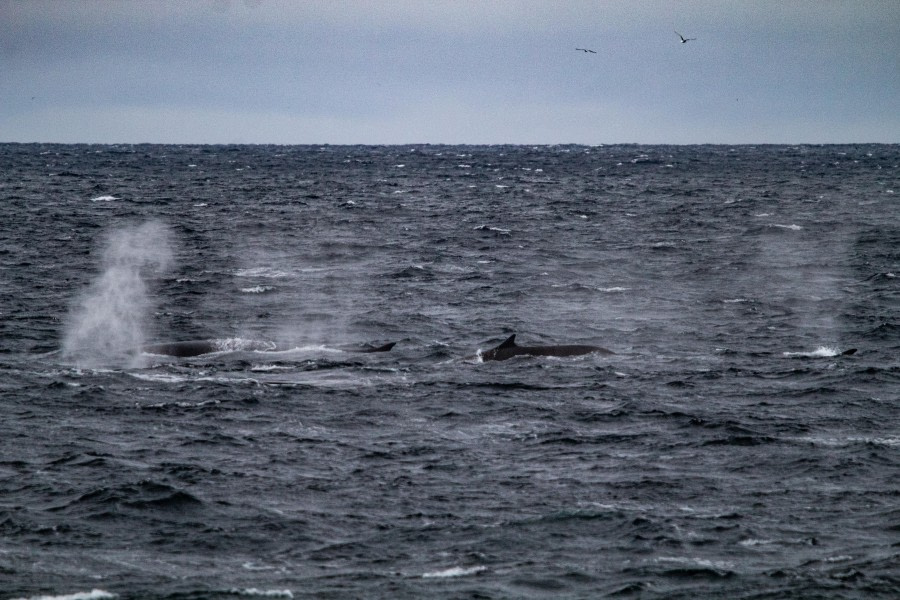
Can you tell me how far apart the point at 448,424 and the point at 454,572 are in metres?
10.5

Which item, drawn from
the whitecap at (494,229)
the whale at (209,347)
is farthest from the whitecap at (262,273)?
the whitecap at (494,229)

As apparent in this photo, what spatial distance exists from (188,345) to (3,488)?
15698 millimetres

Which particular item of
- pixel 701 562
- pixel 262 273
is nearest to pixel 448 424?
pixel 701 562

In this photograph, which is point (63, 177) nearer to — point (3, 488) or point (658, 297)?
point (658, 297)

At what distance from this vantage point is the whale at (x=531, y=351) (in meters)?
38.6

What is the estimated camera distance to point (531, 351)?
39.2 meters

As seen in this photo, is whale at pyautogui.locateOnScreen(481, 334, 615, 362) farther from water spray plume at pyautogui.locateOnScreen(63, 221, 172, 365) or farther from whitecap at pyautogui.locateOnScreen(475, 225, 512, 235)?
whitecap at pyautogui.locateOnScreen(475, 225, 512, 235)

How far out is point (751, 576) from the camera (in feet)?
64.6

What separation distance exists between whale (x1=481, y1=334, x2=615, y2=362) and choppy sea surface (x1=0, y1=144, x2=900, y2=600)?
63 cm

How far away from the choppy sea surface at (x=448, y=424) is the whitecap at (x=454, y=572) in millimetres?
69

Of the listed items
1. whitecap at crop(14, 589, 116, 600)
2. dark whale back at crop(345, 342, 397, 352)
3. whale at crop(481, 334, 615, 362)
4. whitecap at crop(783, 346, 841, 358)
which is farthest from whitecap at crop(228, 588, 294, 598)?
whitecap at crop(783, 346, 841, 358)

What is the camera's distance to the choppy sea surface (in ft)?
66.8

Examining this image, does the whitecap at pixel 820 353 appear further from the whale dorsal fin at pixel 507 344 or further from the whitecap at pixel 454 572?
the whitecap at pixel 454 572

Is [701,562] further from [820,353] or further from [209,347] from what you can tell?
[209,347]
